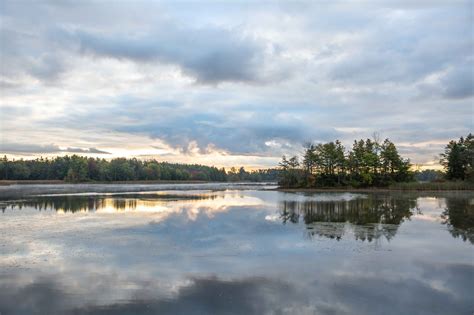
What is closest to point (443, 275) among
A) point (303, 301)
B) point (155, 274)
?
point (303, 301)

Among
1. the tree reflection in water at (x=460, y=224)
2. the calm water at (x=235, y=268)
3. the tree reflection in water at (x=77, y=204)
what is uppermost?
the tree reflection in water at (x=77, y=204)

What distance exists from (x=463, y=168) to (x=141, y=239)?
7987 cm

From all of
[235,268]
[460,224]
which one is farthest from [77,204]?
[460,224]

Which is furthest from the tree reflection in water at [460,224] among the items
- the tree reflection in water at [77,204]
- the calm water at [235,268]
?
the tree reflection in water at [77,204]

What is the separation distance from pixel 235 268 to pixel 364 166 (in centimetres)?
7842

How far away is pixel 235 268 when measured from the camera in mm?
12859

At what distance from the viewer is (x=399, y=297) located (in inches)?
397

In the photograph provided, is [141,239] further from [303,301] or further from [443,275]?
[443,275]

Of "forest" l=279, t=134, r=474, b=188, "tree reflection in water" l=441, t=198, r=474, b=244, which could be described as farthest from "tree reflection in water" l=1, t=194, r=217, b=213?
"forest" l=279, t=134, r=474, b=188

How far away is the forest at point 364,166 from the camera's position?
8144cm

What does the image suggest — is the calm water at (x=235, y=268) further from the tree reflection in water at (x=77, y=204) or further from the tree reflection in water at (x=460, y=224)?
the tree reflection in water at (x=77, y=204)

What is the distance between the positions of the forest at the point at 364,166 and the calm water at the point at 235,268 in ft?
207

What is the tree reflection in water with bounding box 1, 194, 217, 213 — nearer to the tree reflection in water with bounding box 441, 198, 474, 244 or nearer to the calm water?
the calm water

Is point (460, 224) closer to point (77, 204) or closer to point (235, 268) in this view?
point (235, 268)
